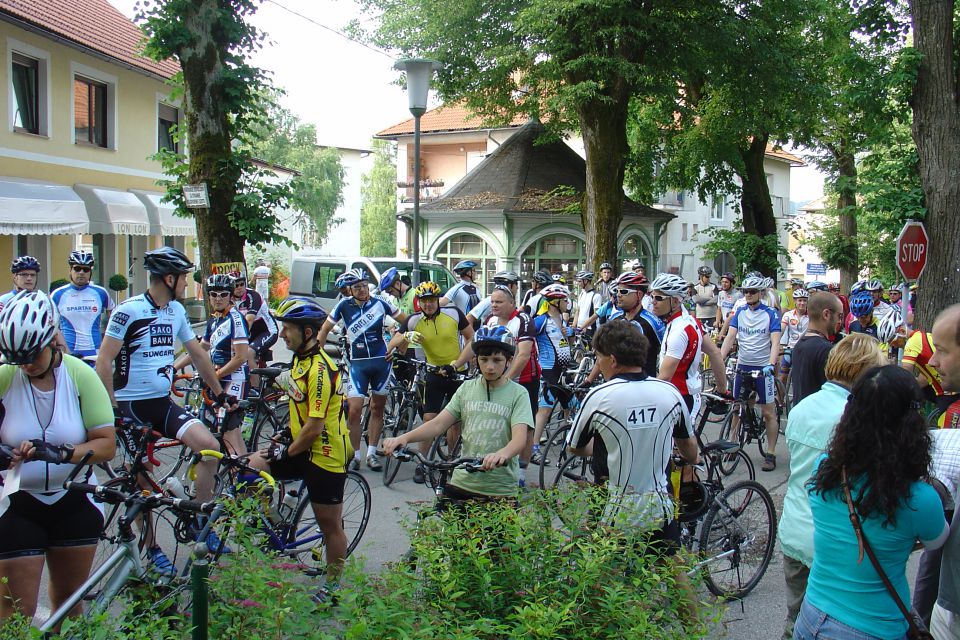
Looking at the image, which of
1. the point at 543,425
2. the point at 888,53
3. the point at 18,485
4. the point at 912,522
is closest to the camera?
the point at 912,522

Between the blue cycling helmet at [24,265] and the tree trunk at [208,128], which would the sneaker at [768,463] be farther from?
the blue cycling helmet at [24,265]

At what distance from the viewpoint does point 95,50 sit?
830 inches

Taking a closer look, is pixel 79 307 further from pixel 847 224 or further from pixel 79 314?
pixel 847 224

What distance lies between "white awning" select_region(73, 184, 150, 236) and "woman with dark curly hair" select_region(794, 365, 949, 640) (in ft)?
73.7

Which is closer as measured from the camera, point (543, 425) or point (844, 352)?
point (844, 352)

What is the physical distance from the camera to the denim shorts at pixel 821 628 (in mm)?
2807

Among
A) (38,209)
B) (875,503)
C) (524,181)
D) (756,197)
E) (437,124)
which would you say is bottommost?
(875,503)

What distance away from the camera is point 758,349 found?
9648mm

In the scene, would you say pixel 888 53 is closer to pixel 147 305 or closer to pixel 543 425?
pixel 543 425

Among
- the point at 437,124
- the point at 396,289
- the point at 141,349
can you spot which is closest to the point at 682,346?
the point at 141,349

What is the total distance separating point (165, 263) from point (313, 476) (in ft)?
6.83

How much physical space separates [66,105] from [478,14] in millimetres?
10930

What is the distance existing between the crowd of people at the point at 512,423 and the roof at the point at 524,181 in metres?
20.7

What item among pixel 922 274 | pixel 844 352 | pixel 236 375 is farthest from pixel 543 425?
pixel 922 274
